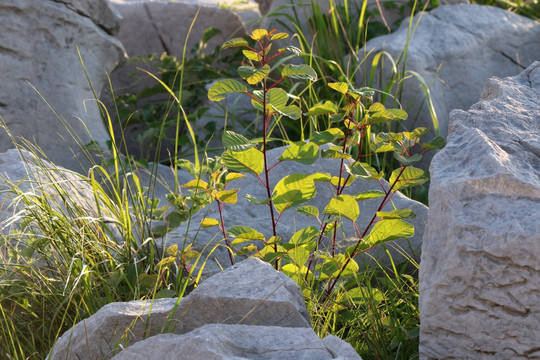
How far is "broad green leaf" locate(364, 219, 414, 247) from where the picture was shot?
1867 mm

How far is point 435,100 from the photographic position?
3498mm

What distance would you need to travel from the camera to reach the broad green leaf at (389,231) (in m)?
1.87

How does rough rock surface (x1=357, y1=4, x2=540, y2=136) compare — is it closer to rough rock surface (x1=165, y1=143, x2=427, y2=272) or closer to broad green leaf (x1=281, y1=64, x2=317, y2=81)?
rough rock surface (x1=165, y1=143, x2=427, y2=272)

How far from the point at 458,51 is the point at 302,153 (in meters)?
2.14

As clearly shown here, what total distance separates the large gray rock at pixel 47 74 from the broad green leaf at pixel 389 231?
2.09 m

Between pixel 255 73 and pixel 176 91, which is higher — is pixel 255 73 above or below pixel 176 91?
above

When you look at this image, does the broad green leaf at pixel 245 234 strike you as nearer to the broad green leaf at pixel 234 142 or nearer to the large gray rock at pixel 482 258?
the broad green leaf at pixel 234 142

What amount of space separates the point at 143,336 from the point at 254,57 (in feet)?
2.49

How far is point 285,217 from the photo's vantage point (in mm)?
2434

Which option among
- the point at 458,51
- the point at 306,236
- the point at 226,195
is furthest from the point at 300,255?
the point at 458,51

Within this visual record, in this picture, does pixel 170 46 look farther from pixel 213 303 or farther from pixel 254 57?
pixel 213 303

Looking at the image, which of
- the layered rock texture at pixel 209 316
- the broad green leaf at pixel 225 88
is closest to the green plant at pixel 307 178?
the broad green leaf at pixel 225 88

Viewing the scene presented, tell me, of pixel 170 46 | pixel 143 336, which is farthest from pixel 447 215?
Result: pixel 170 46

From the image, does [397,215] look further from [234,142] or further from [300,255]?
[234,142]
